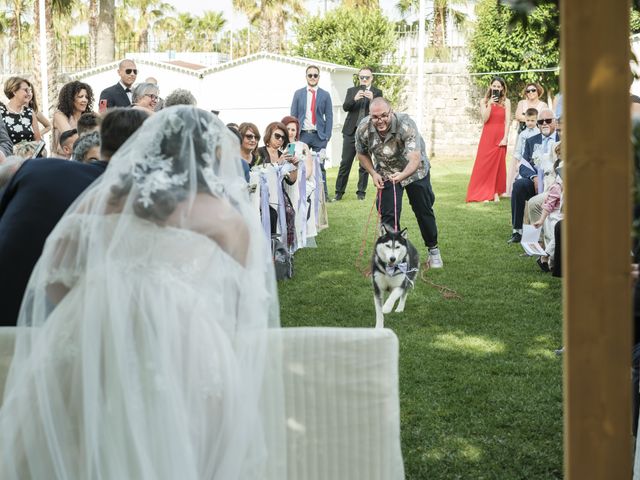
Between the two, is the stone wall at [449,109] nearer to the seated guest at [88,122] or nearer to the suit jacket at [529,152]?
the suit jacket at [529,152]

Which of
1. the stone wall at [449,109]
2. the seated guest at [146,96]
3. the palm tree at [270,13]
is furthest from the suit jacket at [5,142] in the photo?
the palm tree at [270,13]

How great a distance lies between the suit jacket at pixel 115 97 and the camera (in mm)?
11135

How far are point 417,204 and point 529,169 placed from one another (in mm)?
2595

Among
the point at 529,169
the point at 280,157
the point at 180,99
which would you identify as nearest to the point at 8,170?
the point at 180,99

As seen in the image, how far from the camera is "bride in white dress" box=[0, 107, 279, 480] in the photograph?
11.7ft

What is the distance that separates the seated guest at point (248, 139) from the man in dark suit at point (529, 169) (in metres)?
3.87

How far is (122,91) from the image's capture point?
37.0 feet

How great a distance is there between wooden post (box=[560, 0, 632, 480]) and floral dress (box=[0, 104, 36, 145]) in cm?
892

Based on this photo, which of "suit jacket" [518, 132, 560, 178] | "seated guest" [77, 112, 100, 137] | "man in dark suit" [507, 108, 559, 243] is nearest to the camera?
"seated guest" [77, 112, 100, 137]

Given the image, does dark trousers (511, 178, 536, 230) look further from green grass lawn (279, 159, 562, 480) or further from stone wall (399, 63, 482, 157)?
stone wall (399, 63, 482, 157)

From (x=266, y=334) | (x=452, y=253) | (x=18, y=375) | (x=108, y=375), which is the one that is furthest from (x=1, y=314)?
(x=452, y=253)

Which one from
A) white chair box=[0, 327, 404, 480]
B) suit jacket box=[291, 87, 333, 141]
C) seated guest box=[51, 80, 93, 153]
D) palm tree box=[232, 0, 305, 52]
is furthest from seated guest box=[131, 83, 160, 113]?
palm tree box=[232, 0, 305, 52]

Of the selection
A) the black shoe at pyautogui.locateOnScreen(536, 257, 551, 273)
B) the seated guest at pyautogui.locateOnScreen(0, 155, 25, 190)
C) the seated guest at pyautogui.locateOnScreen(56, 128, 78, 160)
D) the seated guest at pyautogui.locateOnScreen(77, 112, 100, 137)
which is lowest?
the black shoe at pyautogui.locateOnScreen(536, 257, 551, 273)

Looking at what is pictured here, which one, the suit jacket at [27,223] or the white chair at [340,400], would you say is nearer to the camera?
the white chair at [340,400]
